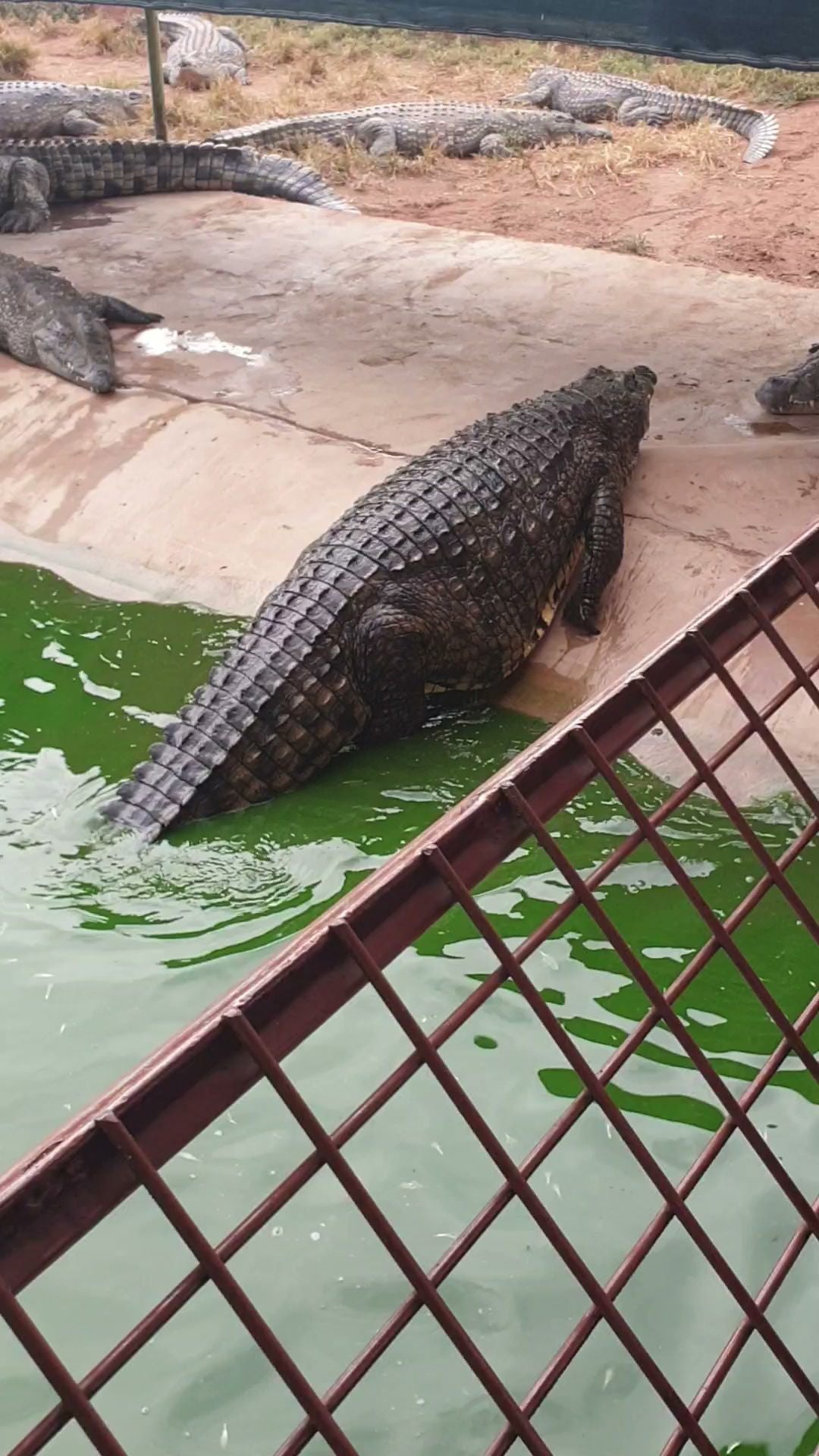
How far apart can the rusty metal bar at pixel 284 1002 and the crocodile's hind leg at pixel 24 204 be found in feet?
28.7

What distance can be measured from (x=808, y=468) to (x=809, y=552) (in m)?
3.51

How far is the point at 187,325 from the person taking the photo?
6.92m

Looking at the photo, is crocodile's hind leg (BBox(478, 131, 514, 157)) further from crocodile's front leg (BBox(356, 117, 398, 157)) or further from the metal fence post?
the metal fence post

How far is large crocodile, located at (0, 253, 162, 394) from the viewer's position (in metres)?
6.29

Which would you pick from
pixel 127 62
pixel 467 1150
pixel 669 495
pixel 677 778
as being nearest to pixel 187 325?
pixel 669 495

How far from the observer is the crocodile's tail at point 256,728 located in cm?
388

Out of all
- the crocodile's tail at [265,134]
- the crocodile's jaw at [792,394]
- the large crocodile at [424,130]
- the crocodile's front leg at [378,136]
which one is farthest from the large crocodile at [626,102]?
the crocodile's jaw at [792,394]

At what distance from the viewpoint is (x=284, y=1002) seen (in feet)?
3.58

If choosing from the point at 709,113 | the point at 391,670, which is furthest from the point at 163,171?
the point at 391,670

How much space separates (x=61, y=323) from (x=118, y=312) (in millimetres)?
499

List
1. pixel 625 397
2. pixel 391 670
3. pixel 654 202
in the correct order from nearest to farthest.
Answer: pixel 391 670 < pixel 625 397 < pixel 654 202

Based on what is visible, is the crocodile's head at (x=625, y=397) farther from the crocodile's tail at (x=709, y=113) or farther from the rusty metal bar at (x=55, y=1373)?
the crocodile's tail at (x=709, y=113)

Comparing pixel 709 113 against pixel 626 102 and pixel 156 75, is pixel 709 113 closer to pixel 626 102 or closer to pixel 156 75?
pixel 626 102

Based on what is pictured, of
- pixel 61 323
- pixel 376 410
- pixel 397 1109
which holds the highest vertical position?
pixel 61 323
